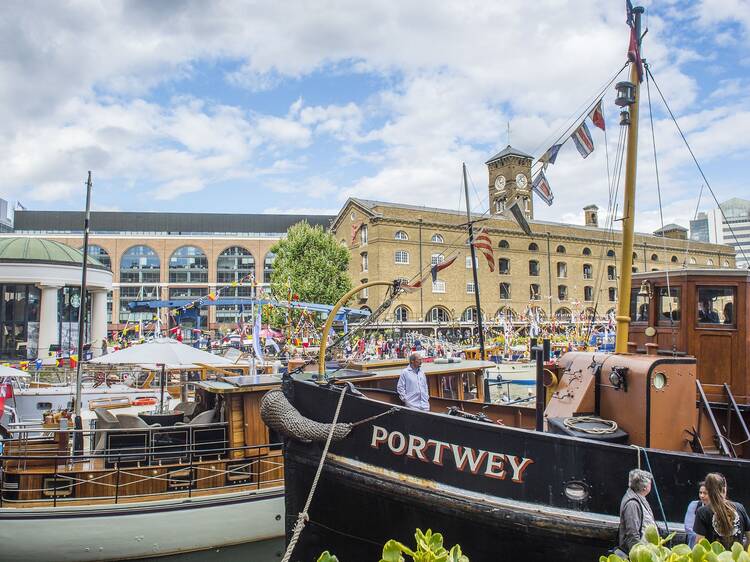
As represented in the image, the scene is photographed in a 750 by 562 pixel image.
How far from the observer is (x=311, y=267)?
4094 centimetres

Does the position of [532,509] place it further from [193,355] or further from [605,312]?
[605,312]

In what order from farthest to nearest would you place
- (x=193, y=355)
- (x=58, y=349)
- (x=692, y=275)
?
(x=58, y=349), (x=193, y=355), (x=692, y=275)

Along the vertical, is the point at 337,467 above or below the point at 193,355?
below

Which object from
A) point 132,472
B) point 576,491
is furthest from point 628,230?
point 132,472

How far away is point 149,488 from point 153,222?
73997mm

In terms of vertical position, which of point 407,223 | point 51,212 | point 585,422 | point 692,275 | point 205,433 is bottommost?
point 205,433

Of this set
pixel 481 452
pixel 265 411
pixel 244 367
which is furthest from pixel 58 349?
pixel 481 452

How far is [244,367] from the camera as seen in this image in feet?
57.3

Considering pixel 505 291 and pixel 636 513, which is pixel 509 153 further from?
pixel 636 513

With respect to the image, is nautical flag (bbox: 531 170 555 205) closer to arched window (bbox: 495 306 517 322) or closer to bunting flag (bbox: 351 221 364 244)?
bunting flag (bbox: 351 221 364 244)

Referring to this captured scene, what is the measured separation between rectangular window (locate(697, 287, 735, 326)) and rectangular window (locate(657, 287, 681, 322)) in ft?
0.99

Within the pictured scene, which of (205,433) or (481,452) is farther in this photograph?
(205,433)

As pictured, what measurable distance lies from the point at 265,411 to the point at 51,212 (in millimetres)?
83384

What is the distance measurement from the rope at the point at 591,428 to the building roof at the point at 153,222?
2897 inches
